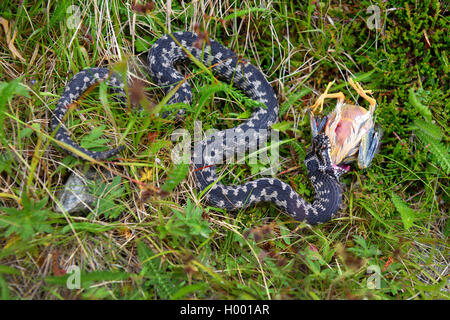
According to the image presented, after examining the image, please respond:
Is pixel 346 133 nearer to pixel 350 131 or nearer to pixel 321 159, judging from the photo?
pixel 350 131

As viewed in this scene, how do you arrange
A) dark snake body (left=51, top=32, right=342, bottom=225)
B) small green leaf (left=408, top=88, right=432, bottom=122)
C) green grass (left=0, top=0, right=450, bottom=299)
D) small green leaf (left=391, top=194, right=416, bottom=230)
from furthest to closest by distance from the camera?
dark snake body (left=51, top=32, right=342, bottom=225) < small green leaf (left=391, top=194, right=416, bottom=230) < small green leaf (left=408, top=88, right=432, bottom=122) < green grass (left=0, top=0, right=450, bottom=299)

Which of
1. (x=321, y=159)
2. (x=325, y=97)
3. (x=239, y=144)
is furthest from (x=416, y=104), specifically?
(x=239, y=144)

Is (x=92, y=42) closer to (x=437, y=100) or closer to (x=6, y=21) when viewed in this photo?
(x=6, y=21)

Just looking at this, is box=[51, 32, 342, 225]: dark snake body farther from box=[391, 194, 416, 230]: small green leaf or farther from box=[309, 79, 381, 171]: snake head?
box=[391, 194, 416, 230]: small green leaf

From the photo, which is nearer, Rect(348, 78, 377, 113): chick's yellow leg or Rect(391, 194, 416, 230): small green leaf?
Rect(391, 194, 416, 230): small green leaf

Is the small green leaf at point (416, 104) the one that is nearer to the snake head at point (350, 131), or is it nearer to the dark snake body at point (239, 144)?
the snake head at point (350, 131)

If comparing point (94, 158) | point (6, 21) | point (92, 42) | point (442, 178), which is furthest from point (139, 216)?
point (442, 178)

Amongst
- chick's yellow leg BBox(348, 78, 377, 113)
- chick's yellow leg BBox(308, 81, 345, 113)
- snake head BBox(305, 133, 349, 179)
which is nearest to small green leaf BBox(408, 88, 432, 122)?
chick's yellow leg BBox(348, 78, 377, 113)
